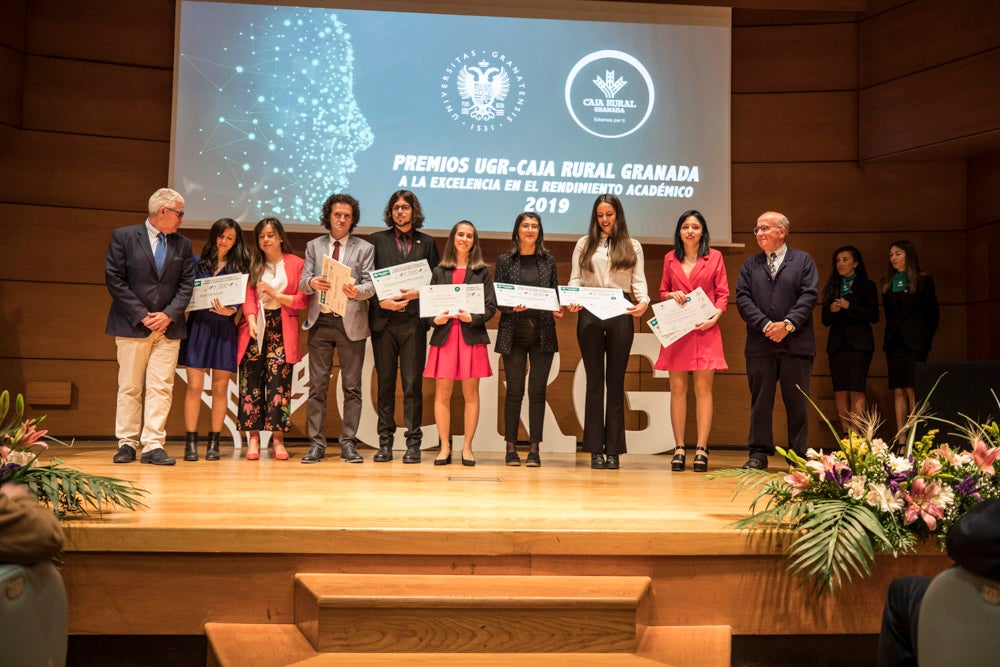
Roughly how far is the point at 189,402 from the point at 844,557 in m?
3.45

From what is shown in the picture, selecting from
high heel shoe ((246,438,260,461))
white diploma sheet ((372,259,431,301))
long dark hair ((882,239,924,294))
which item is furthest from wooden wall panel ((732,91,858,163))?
high heel shoe ((246,438,260,461))

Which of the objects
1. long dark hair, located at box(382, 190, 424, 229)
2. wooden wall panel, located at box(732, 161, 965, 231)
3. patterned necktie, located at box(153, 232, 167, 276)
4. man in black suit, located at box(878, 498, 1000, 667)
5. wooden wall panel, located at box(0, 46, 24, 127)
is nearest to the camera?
man in black suit, located at box(878, 498, 1000, 667)

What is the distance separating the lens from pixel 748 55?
6086mm

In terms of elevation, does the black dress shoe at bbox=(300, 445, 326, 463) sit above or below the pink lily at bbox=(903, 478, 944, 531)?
below

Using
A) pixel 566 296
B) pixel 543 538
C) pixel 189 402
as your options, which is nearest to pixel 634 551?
pixel 543 538

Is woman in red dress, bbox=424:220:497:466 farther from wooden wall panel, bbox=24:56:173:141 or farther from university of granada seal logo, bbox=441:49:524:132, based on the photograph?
wooden wall panel, bbox=24:56:173:141

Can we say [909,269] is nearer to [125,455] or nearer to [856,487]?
[856,487]

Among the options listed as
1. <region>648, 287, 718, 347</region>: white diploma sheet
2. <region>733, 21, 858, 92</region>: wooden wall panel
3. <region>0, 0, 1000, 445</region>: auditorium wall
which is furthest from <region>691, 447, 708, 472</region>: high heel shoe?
<region>733, 21, 858, 92</region>: wooden wall panel

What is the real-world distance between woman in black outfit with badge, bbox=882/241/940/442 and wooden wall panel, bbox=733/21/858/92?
1323mm

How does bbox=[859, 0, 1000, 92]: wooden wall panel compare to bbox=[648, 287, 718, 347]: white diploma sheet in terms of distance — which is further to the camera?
bbox=[859, 0, 1000, 92]: wooden wall panel

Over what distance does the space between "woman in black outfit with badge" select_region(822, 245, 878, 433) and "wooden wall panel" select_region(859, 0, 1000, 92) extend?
130 cm

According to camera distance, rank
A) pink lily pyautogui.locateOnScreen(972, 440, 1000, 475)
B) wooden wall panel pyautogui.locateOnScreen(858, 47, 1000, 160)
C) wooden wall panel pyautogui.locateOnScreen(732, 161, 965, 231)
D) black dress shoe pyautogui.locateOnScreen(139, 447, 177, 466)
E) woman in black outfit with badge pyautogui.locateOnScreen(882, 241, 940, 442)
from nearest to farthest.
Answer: pink lily pyautogui.locateOnScreen(972, 440, 1000, 475)
black dress shoe pyautogui.locateOnScreen(139, 447, 177, 466)
wooden wall panel pyautogui.locateOnScreen(858, 47, 1000, 160)
woman in black outfit with badge pyautogui.locateOnScreen(882, 241, 940, 442)
wooden wall panel pyautogui.locateOnScreen(732, 161, 965, 231)

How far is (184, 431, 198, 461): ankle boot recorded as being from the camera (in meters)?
4.54

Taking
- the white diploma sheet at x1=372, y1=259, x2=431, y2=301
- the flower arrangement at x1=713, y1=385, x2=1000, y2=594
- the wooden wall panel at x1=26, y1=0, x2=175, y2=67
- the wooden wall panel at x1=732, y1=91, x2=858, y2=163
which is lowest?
the flower arrangement at x1=713, y1=385, x2=1000, y2=594
